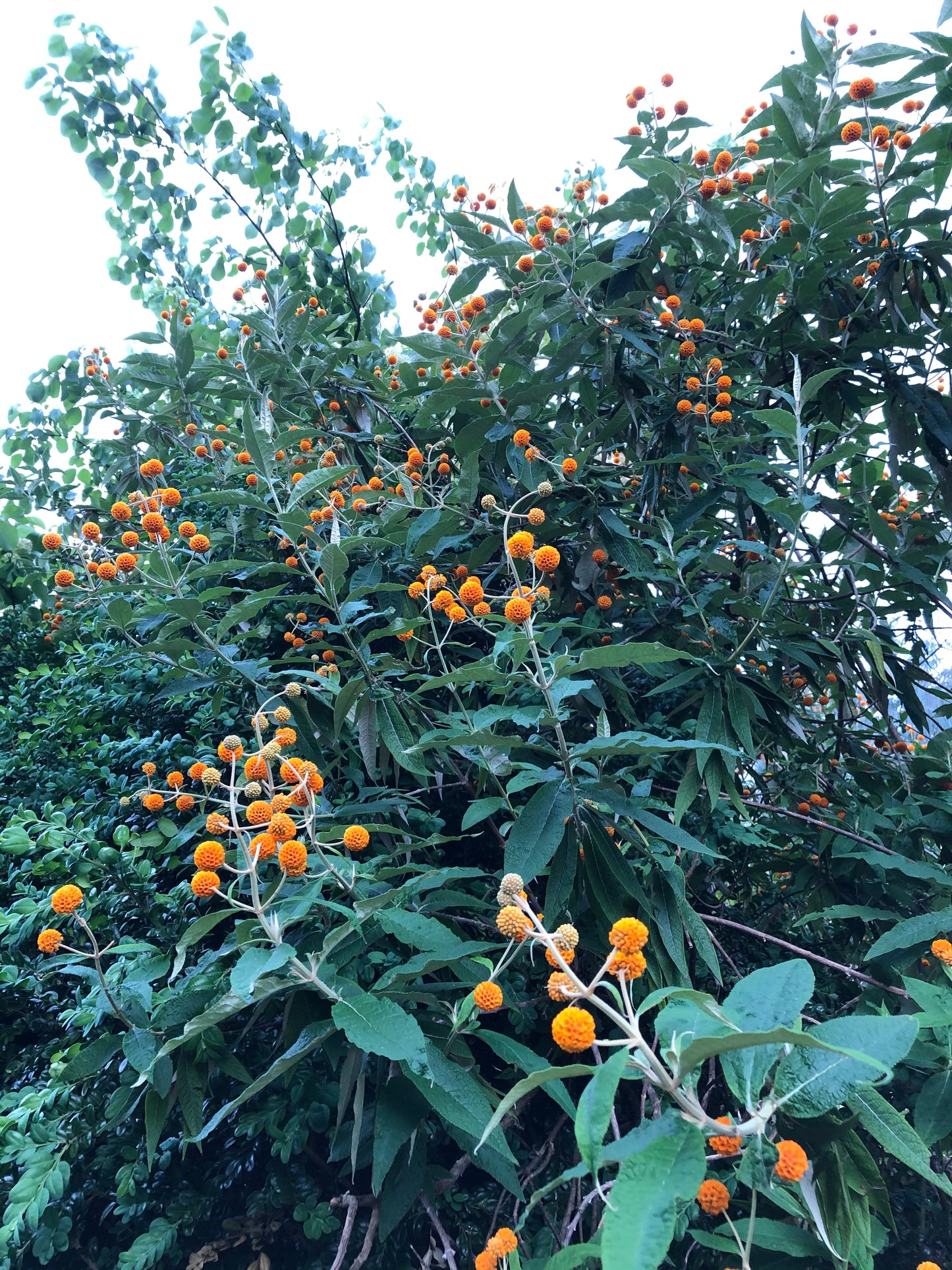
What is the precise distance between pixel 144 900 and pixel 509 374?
1.73 metres

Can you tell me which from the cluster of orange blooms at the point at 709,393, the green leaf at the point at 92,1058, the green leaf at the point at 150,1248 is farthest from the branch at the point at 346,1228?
the cluster of orange blooms at the point at 709,393

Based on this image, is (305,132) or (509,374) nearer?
(509,374)

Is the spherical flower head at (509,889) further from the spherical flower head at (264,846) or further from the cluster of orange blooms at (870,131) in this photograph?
the cluster of orange blooms at (870,131)

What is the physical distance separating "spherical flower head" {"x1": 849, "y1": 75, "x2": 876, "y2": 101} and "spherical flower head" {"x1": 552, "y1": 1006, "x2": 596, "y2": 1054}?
8.30 feet

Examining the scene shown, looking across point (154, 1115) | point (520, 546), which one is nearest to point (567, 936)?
point (520, 546)

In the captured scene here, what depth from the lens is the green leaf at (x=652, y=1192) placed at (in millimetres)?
647

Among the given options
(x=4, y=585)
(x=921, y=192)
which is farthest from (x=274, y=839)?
(x=4, y=585)

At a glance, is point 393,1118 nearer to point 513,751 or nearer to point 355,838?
point 355,838

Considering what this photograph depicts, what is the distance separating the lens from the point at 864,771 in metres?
A: 2.43

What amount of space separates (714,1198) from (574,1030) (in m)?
0.31

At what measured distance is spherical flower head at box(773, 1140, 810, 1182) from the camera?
2.72 feet

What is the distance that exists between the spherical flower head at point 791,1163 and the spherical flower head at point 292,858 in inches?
28.8

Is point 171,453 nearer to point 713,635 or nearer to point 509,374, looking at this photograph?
point 509,374

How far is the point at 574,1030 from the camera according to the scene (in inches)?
31.2
